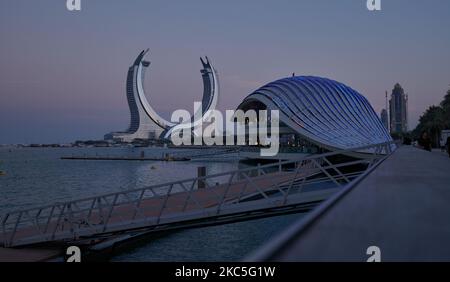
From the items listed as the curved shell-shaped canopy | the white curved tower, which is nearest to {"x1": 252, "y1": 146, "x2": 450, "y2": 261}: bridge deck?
the curved shell-shaped canopy

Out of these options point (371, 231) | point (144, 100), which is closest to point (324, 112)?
point (371, 231)

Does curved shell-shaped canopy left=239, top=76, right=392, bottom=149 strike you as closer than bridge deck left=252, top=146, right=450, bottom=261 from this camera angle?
No

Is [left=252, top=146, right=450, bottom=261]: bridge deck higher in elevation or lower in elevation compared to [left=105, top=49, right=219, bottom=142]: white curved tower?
lower

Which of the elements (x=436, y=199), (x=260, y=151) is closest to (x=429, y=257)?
(x=436, y=199)

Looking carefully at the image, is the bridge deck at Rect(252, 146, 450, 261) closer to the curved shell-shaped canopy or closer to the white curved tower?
the curved shell-shaped canopy

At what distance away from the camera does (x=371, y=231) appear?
3.49m

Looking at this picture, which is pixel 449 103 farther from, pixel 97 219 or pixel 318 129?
pixel 97 219

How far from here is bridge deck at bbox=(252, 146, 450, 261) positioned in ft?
8.67

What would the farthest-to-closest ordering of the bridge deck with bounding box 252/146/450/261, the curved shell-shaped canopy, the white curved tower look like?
the white curved tower, the curved shell-shaped canopy, the bridge deck with bounding box 252/146/450/261

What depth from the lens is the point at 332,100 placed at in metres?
58.1

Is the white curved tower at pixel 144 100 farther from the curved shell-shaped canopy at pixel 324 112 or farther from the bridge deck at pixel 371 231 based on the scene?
the bridge deck at pixel 371 231

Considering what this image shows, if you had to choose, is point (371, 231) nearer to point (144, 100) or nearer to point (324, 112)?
point (324, 112)

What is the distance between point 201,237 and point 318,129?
38179mm


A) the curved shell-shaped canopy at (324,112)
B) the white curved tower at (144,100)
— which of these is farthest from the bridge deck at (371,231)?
the white curved tower at (144,100)
